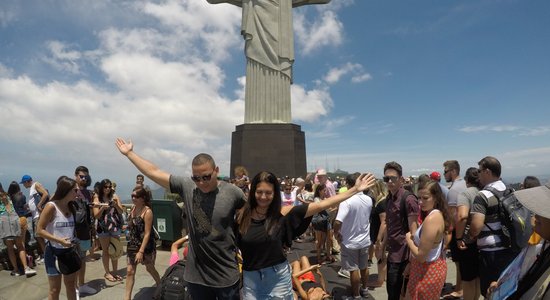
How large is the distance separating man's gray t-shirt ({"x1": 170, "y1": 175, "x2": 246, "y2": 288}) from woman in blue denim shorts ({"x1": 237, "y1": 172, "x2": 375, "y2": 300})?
90 mm

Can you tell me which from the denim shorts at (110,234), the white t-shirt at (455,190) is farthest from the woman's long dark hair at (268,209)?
the denim shorts at (110,234)

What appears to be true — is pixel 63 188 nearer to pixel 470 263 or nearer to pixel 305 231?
pixel 305 231

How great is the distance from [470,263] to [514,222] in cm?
92

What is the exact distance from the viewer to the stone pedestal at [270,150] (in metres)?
13.8

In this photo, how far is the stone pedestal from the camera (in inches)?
543

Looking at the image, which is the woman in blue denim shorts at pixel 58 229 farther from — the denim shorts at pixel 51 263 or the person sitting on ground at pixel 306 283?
the person sitting on ground at pixel 306 283

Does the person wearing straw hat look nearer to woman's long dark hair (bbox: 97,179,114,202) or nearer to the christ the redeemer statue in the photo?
woman's long dark hair (bbox: 97,179,114,202)

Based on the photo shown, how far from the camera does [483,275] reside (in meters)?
3.29

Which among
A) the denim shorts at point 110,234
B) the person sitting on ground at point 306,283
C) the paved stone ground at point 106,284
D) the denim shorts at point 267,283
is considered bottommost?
the paved stone ground at point 106,284

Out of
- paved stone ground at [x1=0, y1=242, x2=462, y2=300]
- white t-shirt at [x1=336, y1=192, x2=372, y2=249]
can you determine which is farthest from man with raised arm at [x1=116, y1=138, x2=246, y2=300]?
paved stone ground at [x1=0, y1=242, x2=462, y2=300]

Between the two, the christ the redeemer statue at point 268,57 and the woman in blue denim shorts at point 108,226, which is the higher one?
the christ the redeemer statue at point 268,57

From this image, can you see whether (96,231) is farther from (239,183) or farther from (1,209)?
(239,183)

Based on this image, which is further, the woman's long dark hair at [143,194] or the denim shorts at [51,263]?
the woman's long dark hair at [143,194]

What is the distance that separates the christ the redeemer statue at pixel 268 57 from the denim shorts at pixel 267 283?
12.2 metres
